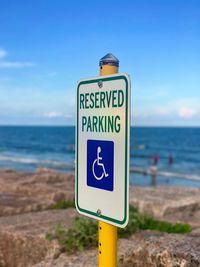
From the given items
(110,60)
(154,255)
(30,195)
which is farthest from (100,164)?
(30,195)

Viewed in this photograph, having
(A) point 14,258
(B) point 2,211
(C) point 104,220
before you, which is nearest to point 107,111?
(C) point 104,220

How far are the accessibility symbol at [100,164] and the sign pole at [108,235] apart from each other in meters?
0.19

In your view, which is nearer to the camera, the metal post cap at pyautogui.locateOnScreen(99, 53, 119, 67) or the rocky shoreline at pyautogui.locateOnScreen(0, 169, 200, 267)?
the metal post cap at pyautogui.locateOnScreen(99, 53, 119, 67)

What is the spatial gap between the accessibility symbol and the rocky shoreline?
163 centimetres

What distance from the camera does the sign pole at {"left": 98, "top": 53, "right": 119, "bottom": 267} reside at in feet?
6.77

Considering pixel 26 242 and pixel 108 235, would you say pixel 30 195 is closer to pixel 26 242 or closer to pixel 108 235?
pixel 26 242

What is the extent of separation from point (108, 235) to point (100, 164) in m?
0.32

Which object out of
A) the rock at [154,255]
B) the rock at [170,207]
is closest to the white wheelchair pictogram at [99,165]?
the rock at [154,255]

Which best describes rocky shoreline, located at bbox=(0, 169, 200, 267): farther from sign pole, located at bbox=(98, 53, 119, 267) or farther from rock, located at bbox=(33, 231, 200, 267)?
sign pole, located at bbox=(98, 53, 119, 267)

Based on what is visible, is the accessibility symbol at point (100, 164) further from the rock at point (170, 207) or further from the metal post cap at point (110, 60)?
the rock at point (170, 207)

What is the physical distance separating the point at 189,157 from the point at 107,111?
2230 inches

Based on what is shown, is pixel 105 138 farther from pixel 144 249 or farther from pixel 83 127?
pixel 144 249

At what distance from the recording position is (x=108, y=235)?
6.77 feet

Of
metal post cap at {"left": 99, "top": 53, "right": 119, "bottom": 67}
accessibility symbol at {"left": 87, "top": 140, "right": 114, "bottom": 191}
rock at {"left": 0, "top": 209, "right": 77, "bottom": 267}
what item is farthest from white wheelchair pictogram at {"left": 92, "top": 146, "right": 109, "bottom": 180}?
rock at {"left": 0, "top": 209, "right": 77, "bottom": 267}
